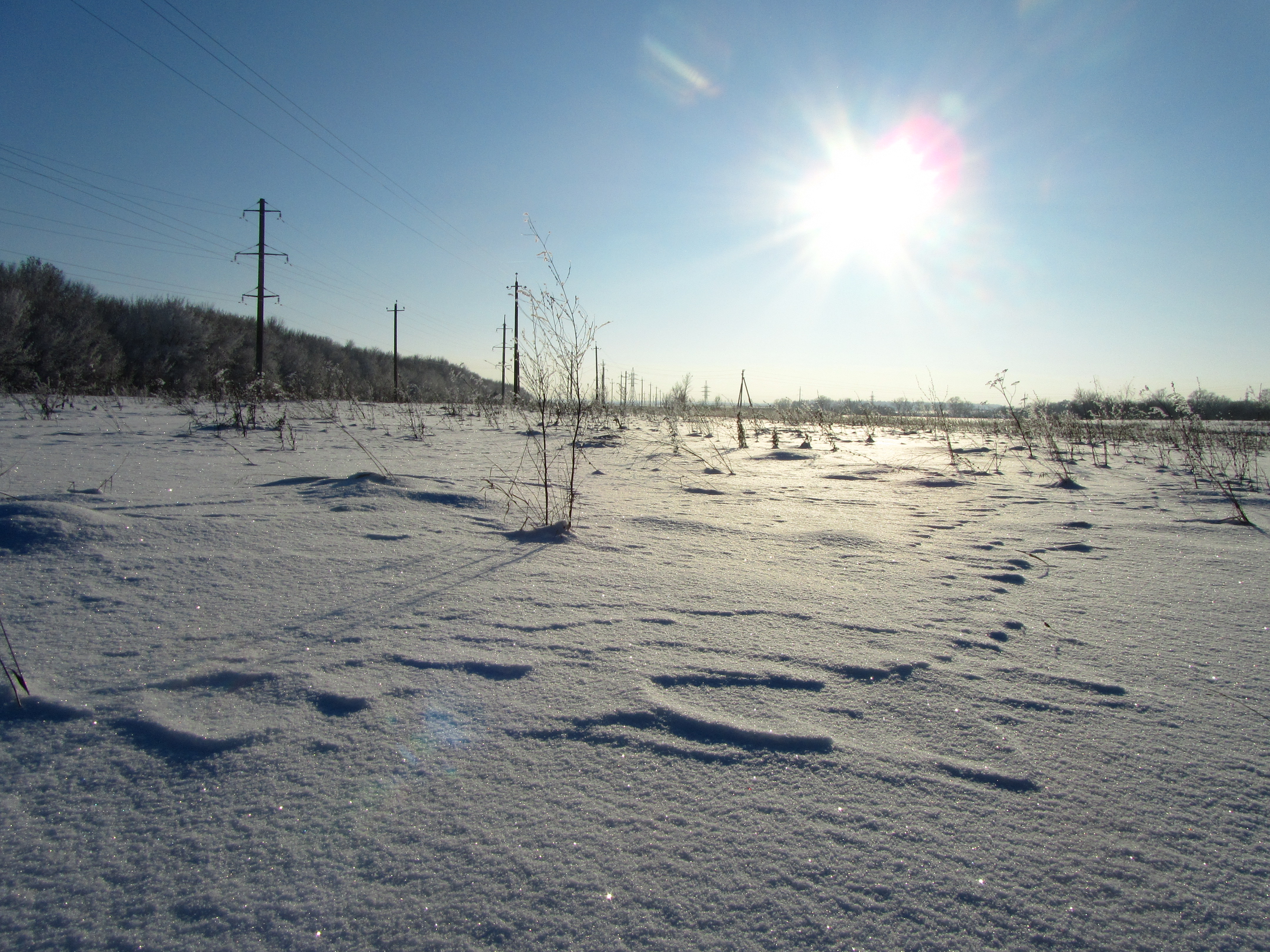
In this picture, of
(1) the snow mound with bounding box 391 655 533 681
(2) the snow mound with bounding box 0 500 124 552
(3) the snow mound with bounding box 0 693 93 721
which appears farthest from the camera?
(2) the snow mound with bounding box 0 500 124 552

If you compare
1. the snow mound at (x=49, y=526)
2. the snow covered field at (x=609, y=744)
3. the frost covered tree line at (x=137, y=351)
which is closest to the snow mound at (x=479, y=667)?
the snow covered field at (x=609, y=744)

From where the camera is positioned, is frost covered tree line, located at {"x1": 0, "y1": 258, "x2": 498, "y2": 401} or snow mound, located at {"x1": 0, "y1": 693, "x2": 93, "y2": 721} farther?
frost covered tree line, located at {"x1": 0, "y1": 258, "x2": 498, "y2": 401}

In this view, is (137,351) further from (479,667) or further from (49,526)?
(479,667)

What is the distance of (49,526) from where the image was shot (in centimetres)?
185

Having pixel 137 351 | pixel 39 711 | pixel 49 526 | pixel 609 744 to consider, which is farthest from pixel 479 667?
pixel 137 351

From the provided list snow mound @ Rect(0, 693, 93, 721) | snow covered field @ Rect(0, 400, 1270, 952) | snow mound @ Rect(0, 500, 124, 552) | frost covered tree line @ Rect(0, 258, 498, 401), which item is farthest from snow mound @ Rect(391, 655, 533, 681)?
frost covered tree line @ Rect(0, 258, 498, 401)

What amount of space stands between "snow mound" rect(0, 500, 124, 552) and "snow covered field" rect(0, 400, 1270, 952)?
0.7 inches

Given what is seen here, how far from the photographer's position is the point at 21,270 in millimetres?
16531

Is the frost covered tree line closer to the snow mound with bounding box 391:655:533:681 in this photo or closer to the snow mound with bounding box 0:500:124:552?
the snow mound with bounding box 0:500:124:552

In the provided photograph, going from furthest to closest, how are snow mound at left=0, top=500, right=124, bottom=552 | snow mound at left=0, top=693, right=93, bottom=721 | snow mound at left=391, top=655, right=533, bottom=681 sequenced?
snow mound at left=0, top=500, right=124, bottom=552 < snow mound at left=391, top=655, right=533, bottom=681 < snow mound at left=0, top=693, right=93, bottom=721

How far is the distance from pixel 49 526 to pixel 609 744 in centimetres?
211

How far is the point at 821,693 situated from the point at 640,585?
2.54 ft

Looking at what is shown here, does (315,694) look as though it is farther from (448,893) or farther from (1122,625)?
(1122,625)

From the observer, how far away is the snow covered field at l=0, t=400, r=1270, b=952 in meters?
0.70
